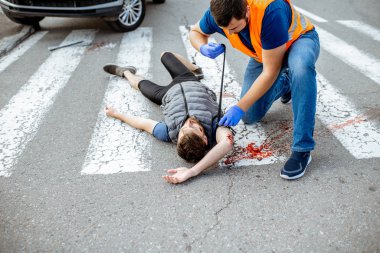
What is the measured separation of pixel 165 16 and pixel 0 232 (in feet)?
18.8

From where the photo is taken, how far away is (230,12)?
7.58 feet

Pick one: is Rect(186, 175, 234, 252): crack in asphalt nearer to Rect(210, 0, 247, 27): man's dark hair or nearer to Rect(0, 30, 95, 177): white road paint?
Rect(210, 0, 247, 27): man's dark hair

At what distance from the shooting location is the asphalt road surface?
2.23m

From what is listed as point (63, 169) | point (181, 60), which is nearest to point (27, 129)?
point (63, 169)

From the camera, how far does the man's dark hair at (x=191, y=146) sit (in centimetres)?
273

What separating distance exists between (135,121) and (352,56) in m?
3.29

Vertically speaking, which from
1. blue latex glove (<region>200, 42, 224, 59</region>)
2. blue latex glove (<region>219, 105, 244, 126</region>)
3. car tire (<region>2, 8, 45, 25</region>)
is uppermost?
blue latex glove (<region>200, 42, 224, 59</region>)

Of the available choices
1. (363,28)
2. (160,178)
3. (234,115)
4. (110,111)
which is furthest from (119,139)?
(363,28)

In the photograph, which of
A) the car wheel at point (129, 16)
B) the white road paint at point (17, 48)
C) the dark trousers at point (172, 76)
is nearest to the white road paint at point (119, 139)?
the dark trousers at point (172, 76)

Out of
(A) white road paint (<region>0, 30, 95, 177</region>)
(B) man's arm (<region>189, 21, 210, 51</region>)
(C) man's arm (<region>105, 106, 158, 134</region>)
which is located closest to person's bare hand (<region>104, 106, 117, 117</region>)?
(C) man's arm (<region>105, 106, 158, 134</region>)

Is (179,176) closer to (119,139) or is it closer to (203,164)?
(203,164)

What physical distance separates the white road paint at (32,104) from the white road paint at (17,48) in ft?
1.74

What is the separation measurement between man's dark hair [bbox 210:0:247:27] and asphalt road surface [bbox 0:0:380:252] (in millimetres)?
1166

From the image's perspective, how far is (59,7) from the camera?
17.9 ft
